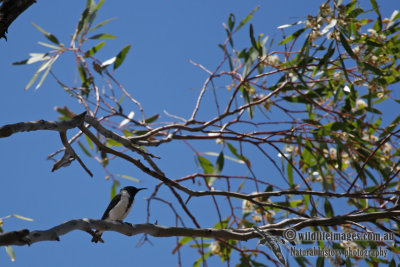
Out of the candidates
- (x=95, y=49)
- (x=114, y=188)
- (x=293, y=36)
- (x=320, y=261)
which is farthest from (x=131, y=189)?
(x=293, y=36)

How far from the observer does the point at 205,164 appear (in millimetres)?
2893

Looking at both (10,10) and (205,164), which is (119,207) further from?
(10,10)

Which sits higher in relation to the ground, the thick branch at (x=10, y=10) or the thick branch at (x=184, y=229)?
the thick branch at (x=10, y=10)

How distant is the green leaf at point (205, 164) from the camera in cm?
288

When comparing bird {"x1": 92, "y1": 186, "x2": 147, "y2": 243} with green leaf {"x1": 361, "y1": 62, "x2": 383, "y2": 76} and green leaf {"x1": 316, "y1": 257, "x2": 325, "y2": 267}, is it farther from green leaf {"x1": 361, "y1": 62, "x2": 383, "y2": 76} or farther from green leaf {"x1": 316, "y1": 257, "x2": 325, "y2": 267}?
green leaf {"x1": 361, "y1": 62, "x2": 383, "y2": 76}

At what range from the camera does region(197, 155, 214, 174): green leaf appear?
2.88 meters

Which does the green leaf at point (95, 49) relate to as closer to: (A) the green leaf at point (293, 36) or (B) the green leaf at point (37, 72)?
(B) the green leaf at point (37, 72)

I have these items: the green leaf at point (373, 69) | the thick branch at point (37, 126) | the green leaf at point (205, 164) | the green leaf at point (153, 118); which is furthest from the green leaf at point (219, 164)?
the thick branch at point (37, 126)

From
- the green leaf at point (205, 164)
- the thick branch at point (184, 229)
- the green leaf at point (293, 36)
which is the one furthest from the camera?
the green leaf at point (205, 164)

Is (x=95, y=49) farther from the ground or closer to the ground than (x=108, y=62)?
farther from the ground

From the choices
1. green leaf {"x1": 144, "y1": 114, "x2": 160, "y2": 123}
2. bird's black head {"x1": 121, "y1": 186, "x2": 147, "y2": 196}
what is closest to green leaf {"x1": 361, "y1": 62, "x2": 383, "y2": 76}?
green leaf {"x1": 144, "y1": 114, "x2": 160, "y2": 123}

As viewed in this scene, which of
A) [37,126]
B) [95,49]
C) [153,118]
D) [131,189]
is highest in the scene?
[95,49]

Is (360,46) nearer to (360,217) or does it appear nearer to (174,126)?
(360,217)

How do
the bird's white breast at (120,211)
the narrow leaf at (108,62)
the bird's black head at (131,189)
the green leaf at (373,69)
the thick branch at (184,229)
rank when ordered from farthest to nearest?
the bird's black head at (131,189), the bird's white breast at (120,211), the narrow leaf at (108,62), the green leaf at (373,69), the thick branch at (184,229)
